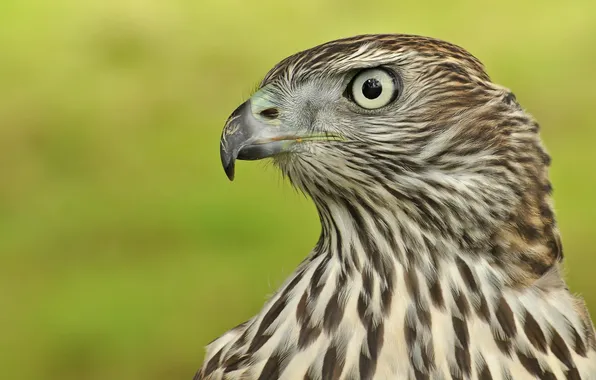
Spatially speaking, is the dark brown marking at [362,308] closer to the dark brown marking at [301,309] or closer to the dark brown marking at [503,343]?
the dark brown marking at [301,309]

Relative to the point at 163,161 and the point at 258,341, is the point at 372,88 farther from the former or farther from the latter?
the point at 163,161

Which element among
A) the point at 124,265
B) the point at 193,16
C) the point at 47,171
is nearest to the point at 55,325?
the point at 124,265

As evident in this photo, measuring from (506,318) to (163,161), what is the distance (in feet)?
8.09

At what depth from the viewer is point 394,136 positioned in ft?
4.90

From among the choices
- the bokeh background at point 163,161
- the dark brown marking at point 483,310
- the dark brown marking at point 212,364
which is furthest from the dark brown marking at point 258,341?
the bokeh background at point 163,161

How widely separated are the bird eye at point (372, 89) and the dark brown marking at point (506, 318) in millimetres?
386

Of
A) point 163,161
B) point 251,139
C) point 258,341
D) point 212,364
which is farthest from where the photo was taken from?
point 163,161

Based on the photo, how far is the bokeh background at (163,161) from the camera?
11.0 feet

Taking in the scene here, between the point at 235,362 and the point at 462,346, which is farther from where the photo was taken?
the point at 235,362

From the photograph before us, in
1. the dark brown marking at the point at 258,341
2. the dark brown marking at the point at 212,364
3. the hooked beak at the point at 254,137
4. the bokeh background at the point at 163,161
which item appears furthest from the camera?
the bokeh background at the point at 163,161

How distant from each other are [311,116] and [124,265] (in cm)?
220

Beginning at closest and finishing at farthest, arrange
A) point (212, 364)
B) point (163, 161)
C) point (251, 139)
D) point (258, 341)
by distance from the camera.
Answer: point (251, 139) < point (258, 341) < point (212, 364) < point (163, 161)

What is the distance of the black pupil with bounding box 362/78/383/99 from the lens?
1.48 meters

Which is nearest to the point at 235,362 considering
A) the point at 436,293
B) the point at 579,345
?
the point at 436,293
